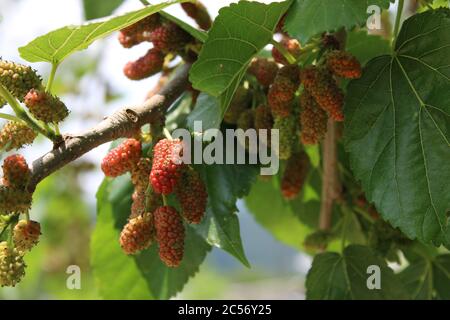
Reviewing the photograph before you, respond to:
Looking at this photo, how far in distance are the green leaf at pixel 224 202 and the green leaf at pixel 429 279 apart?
0.44 meters

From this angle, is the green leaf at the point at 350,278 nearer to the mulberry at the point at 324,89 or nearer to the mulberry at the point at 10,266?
the mulberry at the point at 324,89

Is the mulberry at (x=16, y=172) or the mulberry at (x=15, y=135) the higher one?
the mulberry at (x=15, y=135)

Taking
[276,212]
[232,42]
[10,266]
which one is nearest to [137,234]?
[10,266]

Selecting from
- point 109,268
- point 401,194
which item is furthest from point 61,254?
point 401,194

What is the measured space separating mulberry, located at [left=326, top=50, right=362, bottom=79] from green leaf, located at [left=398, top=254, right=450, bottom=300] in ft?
1.77

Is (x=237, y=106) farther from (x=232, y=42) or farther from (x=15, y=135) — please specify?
(x=15, y=135)

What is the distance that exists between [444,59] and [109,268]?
0.66 metres

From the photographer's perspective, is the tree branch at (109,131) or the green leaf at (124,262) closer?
the tree branch at (109,131)

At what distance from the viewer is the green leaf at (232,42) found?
0.85 m

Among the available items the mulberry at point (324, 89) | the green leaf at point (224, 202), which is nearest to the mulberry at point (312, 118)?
the mulberry at point (324, 89)

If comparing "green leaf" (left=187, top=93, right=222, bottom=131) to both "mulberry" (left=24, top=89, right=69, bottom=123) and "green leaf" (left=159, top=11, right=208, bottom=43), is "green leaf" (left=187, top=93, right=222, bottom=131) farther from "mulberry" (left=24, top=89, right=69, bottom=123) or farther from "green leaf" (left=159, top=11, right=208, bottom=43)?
"mulberry" (left=24, top=89, right=69, bottom=123)

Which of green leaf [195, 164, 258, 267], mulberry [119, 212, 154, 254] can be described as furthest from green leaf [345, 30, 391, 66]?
mulberry [119, 212, 154, 254]

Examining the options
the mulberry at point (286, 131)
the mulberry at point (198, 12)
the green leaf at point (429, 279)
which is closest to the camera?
the mulberry at point (286, 131)

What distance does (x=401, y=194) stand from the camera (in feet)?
2.92
